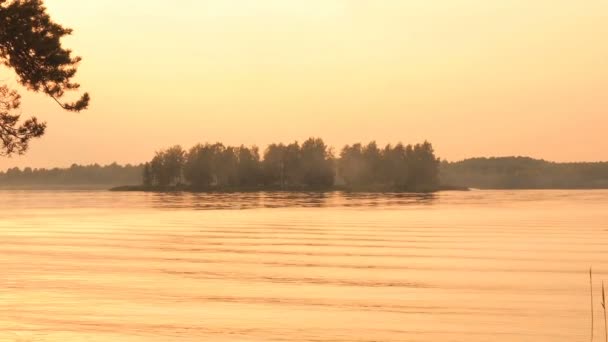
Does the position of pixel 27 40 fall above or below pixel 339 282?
above

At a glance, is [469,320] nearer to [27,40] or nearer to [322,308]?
[322,308]

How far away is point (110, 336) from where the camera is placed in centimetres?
1847

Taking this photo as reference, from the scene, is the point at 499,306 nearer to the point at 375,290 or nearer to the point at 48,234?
the point at 375,290

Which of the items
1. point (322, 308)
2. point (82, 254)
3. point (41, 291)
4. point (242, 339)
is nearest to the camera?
point (242, 339)

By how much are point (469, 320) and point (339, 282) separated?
773 cm

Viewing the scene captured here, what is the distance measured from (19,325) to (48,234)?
3422 centimetres

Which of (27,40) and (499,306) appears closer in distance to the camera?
(499,306)

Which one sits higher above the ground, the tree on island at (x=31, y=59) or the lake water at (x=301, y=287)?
the tree on island at (x=31, y=59)

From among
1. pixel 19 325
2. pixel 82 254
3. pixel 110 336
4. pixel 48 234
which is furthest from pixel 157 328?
pixel 48 234

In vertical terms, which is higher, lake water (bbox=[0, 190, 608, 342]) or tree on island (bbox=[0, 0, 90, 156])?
tree on island (bbox=[0, 0, 90, 156])

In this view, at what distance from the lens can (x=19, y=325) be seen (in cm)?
1978

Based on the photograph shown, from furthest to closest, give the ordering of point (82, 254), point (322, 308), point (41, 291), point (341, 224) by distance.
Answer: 1. point (341, 224)
2. point (82, 254)
3. point (41, 291)
4. point (322, 308)

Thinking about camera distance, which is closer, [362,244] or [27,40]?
[27,40]

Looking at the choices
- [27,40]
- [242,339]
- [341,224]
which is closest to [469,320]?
[242,339]
